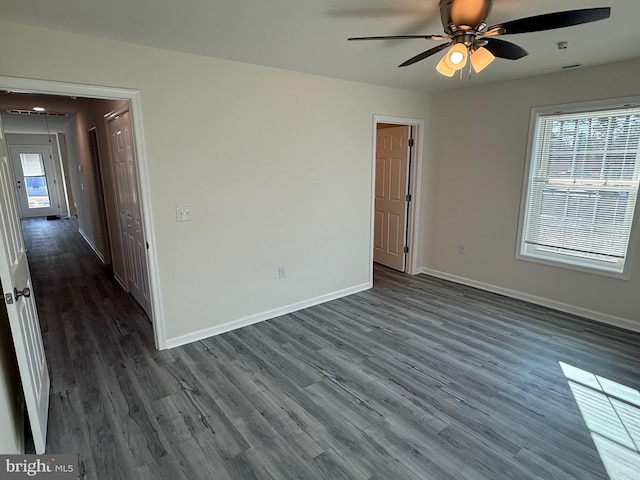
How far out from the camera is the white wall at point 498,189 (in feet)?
11.2

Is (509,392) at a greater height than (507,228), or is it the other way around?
(507,228)

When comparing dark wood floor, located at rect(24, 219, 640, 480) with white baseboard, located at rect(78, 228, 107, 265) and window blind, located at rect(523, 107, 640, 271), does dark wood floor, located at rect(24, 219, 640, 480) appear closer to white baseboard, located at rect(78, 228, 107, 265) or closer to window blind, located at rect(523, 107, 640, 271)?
window blind, located at rect(523, 107, 640, 271)

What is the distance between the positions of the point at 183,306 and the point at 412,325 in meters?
2.24

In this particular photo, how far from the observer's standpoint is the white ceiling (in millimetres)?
2006

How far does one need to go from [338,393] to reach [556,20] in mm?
2523

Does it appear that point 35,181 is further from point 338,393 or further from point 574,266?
point 574,266

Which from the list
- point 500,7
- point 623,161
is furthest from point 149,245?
point 623,161

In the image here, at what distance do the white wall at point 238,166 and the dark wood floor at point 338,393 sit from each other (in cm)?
50

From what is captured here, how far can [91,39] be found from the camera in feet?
8.01

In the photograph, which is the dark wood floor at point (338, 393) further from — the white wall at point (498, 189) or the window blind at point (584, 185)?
the window blind at point (584, 185)

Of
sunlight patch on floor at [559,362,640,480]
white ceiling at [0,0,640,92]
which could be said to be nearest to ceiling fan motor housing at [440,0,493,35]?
white ceiling at [0,0,640,92]

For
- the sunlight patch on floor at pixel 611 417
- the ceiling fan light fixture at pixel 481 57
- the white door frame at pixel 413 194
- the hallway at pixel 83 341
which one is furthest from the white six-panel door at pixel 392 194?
the hallway at pixel 83 341

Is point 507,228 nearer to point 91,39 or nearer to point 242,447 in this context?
point 242,447

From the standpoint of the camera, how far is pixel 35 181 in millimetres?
10352
